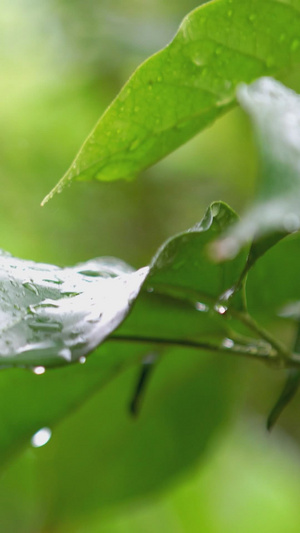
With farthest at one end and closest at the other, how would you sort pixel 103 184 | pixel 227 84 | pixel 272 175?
1. pixel 103 184
2. pixel 227 84
3. pixel 272 175

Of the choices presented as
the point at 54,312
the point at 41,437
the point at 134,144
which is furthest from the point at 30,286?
the point at 41,437

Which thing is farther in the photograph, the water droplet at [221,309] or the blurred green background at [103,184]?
the blurred green background at [103,184]

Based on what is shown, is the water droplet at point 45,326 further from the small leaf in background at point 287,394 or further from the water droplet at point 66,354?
the small leaf in background at point 287,394

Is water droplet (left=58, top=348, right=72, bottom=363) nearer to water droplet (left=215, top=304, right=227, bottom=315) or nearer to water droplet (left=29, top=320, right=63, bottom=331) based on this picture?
water droplet (left=29, top=320, right=63, bottom=331)

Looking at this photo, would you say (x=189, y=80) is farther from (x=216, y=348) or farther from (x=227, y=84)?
(x=216, y=348)

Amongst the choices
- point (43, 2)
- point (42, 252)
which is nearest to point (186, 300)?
point (42, 252)

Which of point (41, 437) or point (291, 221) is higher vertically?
point (291, 221)

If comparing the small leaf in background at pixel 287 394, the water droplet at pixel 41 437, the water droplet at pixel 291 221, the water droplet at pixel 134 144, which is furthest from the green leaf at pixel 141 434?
the water droplet at pixel 291 221
